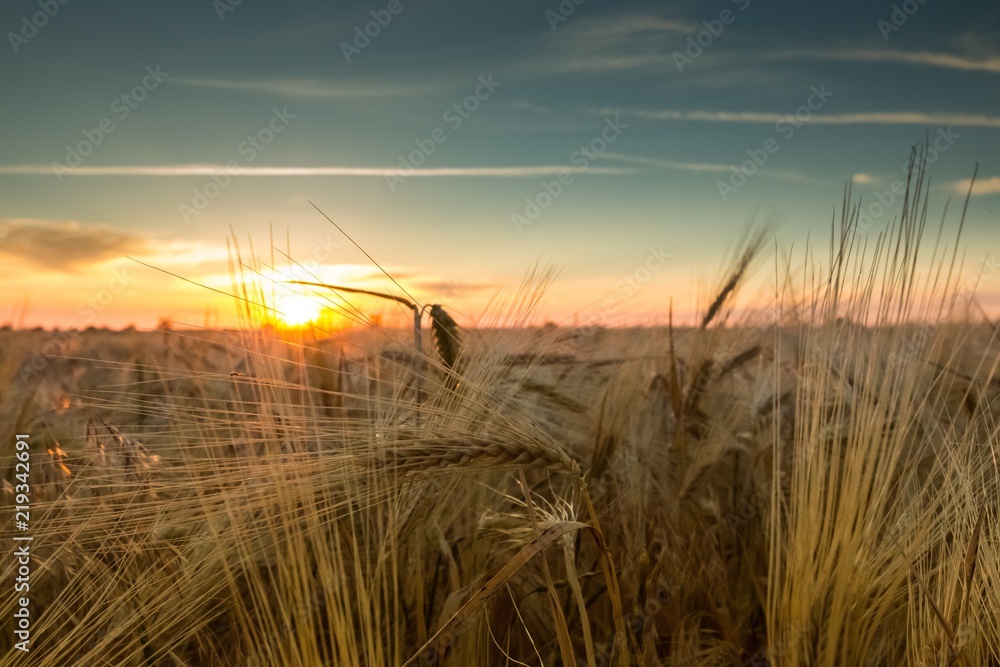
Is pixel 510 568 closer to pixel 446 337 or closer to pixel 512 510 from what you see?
pixel 446 337

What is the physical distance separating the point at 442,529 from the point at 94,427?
93 centimetres

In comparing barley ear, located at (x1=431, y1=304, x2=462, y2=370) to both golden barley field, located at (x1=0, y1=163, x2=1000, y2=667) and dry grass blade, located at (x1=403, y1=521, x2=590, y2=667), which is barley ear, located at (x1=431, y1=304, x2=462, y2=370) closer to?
golden barley field, located at (x1=0, y1=163, x2=1000, y2=667)

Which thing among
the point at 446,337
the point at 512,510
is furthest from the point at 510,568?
the point at 512,510

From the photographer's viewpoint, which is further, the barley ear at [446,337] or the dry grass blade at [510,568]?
the barley ear at [446,337]

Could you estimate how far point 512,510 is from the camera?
214 cm

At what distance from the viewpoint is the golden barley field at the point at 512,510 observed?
4.02ft

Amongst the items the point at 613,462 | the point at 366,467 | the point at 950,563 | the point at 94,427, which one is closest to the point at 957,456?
the point at 950,563

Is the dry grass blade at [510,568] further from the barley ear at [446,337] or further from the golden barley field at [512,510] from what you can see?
the barley ear at [446,337]

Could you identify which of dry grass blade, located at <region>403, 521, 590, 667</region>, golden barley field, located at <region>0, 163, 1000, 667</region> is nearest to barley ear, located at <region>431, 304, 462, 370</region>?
golden barley field, located at <region>0, 163, 1000, 667</region>

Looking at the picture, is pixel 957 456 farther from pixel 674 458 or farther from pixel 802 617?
pixel 674 458

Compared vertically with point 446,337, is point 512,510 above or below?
below

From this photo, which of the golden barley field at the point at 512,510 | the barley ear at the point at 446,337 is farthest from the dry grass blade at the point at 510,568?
the barley ear at the point at 446,337

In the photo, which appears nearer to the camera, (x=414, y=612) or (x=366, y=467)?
(x=366, y=467)

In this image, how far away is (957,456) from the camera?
4.53 ft
